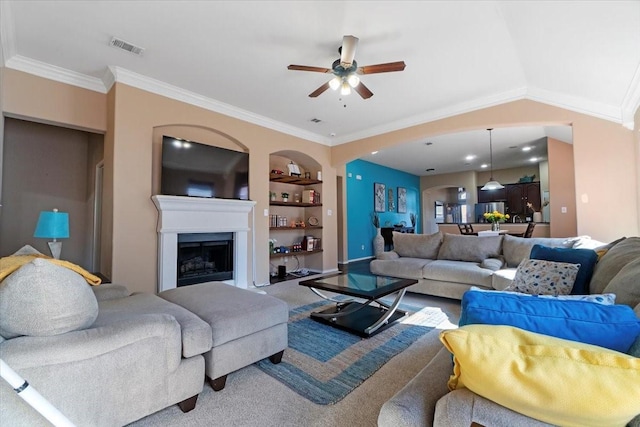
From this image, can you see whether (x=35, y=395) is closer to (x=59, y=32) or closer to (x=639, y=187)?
(x=59, y=32)

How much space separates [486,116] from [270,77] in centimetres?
309

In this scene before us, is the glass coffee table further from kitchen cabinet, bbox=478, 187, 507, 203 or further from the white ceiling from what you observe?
kitchen cabinet, bbox=478, 187, 507, 203

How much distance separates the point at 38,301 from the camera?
1.18 meters

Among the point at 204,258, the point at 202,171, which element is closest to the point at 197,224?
the point at 204,258

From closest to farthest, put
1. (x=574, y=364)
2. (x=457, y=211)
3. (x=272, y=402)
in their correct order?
(x=574, y=364), (x=272, y=402), (x=457, y=211)

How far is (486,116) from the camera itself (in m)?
4.06

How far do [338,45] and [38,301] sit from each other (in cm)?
300

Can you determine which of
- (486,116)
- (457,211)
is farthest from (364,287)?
(457,211)

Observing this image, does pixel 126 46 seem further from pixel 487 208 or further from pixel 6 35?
pixel 487 208

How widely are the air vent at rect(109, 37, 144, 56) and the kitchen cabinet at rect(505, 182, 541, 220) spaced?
10.1m

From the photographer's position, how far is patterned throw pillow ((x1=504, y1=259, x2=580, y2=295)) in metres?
2.14

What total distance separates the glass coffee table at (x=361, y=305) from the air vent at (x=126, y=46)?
9.70ft

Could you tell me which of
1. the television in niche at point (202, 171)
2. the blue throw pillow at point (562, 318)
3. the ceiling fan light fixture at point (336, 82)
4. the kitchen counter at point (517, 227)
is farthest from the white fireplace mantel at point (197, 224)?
the kitchen counter at point (517, 227)

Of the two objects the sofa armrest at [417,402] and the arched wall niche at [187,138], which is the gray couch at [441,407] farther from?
the arched wall niche at [187,138]
